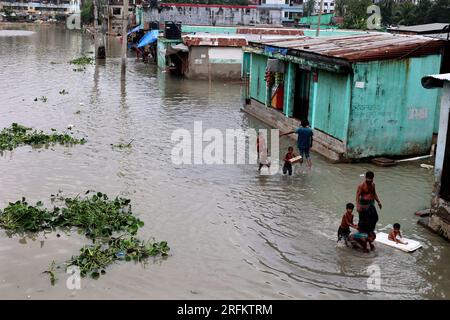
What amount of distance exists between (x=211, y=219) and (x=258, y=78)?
1230 centimetres

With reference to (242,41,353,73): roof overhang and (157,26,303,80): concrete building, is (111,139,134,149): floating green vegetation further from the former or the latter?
(157,26,303,80): concrete building

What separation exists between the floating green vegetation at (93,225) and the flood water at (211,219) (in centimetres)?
24

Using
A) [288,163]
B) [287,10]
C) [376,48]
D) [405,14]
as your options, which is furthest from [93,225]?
[287,10]

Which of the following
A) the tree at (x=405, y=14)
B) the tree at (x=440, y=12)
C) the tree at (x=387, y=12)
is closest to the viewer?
the tree at (x=440, y=12)

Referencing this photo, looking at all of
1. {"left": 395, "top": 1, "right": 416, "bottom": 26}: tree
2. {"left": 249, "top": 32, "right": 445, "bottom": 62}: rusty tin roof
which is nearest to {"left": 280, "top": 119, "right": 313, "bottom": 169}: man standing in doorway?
{"left": 249, "top": 32, "right": 445, "bottom": 62}: rusty tin roof

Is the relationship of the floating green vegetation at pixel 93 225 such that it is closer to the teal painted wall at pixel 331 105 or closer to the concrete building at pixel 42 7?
the teal painted wall at pixel 331 105

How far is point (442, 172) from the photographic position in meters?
9.47

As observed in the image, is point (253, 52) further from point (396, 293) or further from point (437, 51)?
point (396, 293)

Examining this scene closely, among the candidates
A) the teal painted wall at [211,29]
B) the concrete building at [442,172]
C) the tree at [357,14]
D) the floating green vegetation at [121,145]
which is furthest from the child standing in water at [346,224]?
the tree at [357,14]

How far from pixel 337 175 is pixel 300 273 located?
5.60 meters

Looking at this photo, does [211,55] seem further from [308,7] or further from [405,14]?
[308,7]

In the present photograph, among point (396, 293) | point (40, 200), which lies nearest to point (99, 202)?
point (40, 200)

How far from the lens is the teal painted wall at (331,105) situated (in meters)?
14.2

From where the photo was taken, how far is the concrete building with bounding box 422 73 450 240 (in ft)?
30.5
